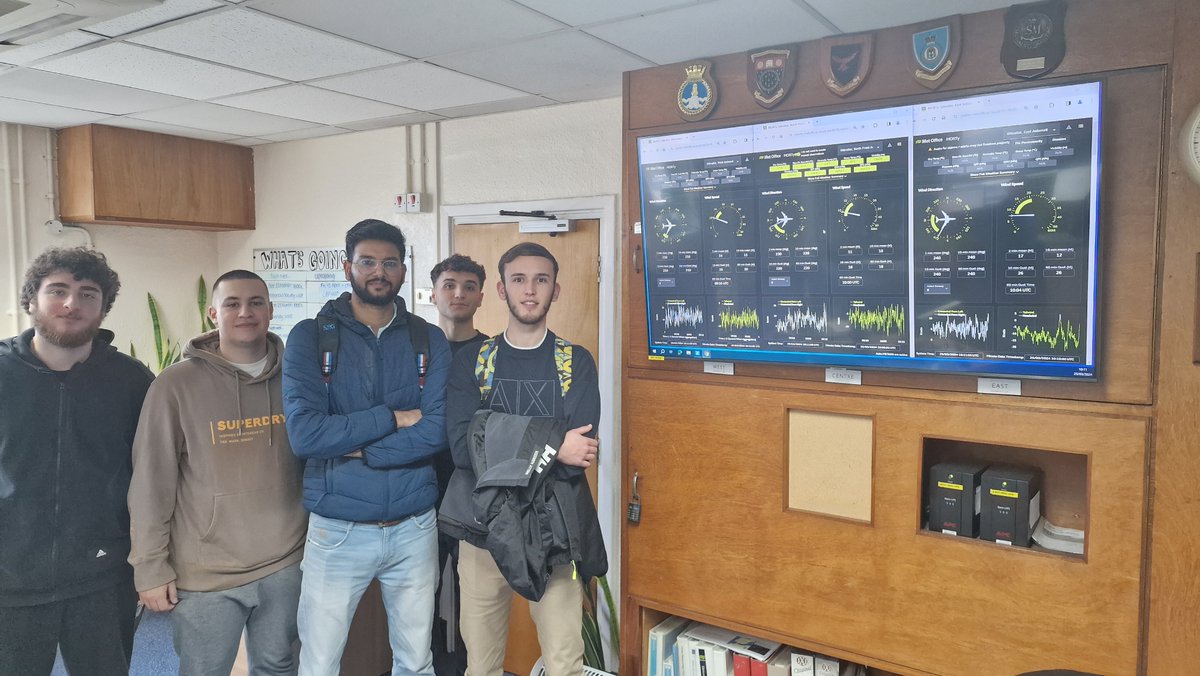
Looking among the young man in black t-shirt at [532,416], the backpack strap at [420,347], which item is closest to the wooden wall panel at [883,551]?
the young man in black t-shirt at [532,416]

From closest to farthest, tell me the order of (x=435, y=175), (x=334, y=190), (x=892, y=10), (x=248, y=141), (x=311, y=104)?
(x=892, y=10)
(x=311, y=104)
(x=435, y=175)
(x=334, y=190)
(x=248, y=141)

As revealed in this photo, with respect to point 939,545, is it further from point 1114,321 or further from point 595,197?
point 595,197

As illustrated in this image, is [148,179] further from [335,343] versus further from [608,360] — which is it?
[608,360]

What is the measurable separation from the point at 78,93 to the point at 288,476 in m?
2.18

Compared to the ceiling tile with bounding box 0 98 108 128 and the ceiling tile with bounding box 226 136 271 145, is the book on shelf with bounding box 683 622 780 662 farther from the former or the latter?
the ceiling tile with bounding box 0 98 108 128

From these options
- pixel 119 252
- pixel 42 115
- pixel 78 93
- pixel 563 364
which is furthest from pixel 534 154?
pixel 119 252

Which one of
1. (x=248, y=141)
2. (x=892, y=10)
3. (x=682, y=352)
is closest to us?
(x=892, y=10)

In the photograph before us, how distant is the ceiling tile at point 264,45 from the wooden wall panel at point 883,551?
1565 mm

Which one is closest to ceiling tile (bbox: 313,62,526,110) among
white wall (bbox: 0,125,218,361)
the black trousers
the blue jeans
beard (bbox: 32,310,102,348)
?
beard (bbox: 32,310,102,348)

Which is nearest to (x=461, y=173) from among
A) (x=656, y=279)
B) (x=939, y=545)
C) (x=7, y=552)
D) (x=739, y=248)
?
(x=656, y=279)

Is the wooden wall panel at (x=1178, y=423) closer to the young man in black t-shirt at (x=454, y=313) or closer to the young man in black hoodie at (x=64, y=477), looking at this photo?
the young man in black t-shirt at (x=454, y=313)

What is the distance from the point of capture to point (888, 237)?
7.52 ft

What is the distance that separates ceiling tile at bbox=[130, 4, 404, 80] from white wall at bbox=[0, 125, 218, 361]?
220 cm

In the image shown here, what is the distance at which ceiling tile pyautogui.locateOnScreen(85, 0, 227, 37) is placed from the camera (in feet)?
7.32
